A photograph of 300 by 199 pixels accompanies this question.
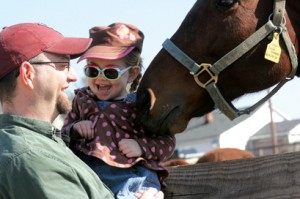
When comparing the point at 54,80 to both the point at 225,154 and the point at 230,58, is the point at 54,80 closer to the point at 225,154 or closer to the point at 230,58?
the point at 230,58

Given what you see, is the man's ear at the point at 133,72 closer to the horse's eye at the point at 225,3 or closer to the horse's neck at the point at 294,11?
the horse's eye at the point at 225,3

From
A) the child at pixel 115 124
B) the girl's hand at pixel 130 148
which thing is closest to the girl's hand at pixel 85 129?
the child at pixel 115 124

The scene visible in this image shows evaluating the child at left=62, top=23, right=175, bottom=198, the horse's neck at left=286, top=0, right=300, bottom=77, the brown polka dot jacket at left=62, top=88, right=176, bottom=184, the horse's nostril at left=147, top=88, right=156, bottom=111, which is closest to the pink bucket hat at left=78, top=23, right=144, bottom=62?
the child at left=62, top=23, right=175, bottom=198

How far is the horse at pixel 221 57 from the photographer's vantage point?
3867 millimetres

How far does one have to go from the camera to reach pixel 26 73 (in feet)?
7.90

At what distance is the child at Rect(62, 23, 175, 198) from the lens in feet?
10.1

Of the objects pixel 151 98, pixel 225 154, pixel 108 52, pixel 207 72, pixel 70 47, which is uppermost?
pixel 70 47

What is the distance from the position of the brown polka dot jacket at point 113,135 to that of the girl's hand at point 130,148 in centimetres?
3

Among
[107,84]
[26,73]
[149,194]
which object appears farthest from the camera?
[107,84]

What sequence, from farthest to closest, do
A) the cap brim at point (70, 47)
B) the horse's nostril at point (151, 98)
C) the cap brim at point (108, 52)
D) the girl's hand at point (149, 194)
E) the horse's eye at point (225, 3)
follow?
the horse's eye at point (225, 3)
the horse's nostril at point (151, 98)
the cap brim at point (108, 52)
the girl's hand at point (149, 194)
the cap brim at point (70, 47)

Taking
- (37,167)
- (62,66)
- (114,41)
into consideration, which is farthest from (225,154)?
(37,167)

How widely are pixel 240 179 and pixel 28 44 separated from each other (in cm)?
134

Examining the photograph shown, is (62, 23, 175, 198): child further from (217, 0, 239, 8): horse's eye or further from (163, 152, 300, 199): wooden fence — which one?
(217, 0, 239, 8): horse's eye

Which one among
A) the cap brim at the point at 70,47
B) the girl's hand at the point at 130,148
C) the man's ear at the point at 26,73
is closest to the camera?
the man's ear at the point at 26,73
